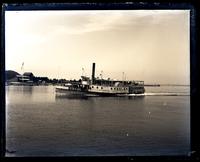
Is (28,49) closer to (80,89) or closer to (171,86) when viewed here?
(80,89)

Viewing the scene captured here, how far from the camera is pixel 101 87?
157 centimetres

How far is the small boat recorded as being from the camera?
1.56 metres

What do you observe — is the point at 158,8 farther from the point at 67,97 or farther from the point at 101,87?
the point at 67,97

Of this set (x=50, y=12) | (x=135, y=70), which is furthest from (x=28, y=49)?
(x=135, y=70)

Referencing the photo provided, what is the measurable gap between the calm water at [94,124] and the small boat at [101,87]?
0.04 m

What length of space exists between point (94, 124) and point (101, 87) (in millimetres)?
211

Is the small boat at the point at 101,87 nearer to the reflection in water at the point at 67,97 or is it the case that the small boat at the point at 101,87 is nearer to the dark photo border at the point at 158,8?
the reflection in water at the point at 67,97

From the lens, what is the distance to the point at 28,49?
4.99ft

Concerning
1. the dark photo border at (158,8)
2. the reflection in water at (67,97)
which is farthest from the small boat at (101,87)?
the dark photo border at (158,8)

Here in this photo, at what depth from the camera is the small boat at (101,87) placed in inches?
61.5

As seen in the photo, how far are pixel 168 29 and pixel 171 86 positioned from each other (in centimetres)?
31

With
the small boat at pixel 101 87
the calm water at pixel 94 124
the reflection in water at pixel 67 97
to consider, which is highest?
the small boat at pixel 101 87

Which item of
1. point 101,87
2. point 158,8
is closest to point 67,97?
point 101,87

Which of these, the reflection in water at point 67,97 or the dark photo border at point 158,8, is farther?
the reflection in water at point 67,97
